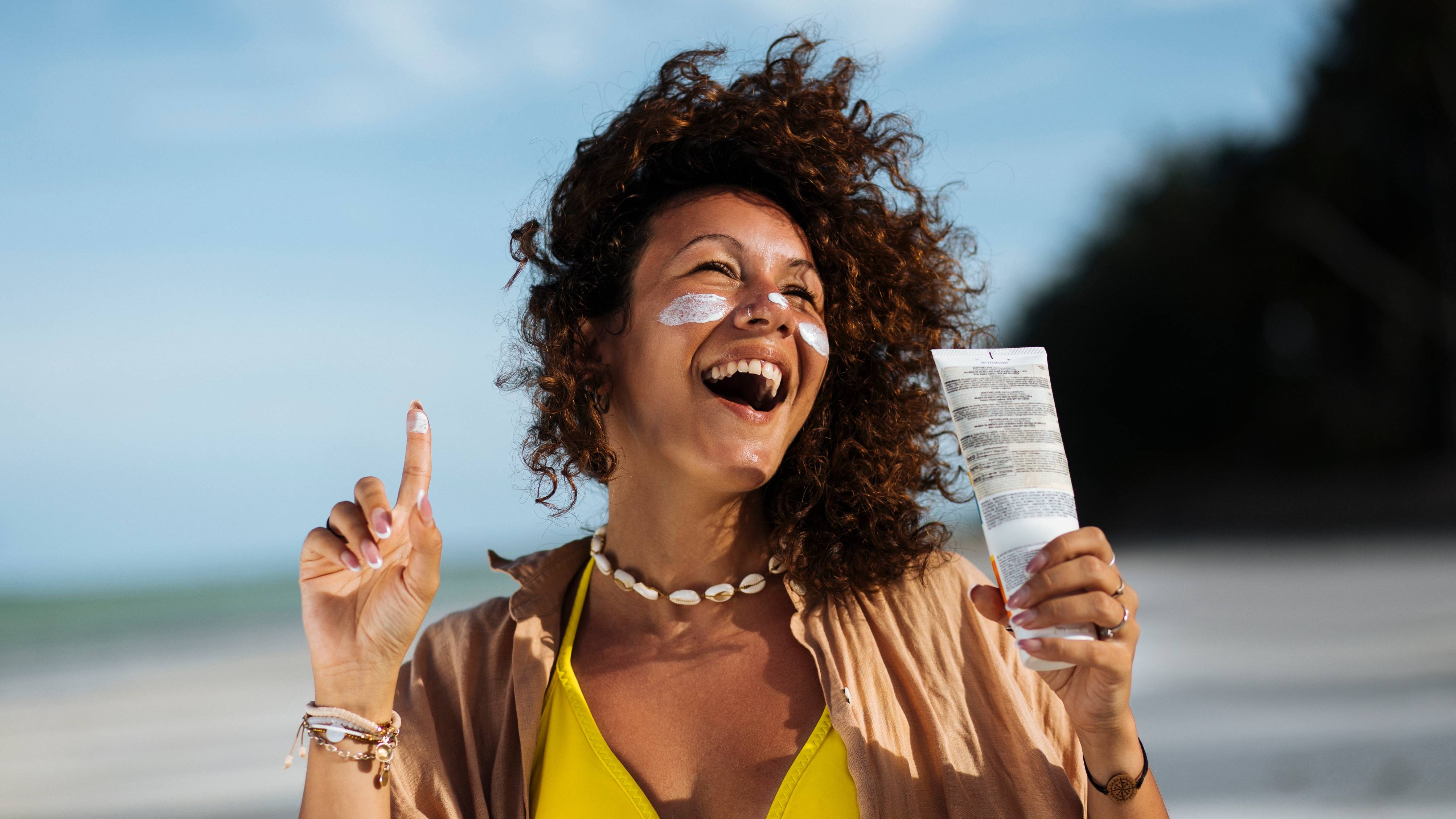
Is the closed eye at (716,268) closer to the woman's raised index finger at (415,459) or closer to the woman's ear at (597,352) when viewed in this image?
the woman's ear at (597,352)

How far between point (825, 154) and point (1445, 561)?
18196 mm

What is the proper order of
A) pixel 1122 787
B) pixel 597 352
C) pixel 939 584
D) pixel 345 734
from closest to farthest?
pixel 1122 787, pixel 345 734, pixel 939 584, pixel 597 352

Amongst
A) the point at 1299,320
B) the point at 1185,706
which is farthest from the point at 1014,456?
the point at 1299,320

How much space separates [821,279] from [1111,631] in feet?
4.81

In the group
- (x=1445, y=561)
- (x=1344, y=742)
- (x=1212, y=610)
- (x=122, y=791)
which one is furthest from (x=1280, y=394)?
(x=122, y=791)

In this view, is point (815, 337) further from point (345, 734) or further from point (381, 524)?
point (345, 734)

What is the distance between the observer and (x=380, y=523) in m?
2.41

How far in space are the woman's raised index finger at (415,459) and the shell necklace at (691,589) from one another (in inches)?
32.4

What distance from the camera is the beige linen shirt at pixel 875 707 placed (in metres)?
2.63

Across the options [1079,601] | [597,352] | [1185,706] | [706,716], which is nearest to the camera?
[1079,601]

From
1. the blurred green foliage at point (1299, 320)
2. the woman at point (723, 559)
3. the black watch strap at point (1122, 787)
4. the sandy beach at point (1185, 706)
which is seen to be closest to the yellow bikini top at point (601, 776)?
the woman at point (723, 559)

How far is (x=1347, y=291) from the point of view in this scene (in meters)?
34.9

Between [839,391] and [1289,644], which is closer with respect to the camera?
[839,391]

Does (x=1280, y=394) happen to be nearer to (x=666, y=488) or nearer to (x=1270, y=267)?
(x=1270, y=267)
